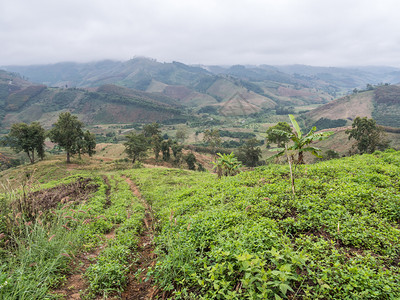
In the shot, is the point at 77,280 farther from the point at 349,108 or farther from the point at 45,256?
the point at 349,108

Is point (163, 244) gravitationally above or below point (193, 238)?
below

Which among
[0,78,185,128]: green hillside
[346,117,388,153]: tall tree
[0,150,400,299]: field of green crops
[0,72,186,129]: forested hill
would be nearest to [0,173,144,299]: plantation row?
[0,150,400,299]: field of green crops

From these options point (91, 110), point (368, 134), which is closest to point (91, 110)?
point (91, 110)

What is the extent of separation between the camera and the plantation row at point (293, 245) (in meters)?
3.44

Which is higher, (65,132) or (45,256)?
(45,256)

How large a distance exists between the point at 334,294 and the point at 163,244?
168 inches

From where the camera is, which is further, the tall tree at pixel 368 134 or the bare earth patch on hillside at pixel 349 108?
the bare earth patch on hillside at pixel 349 108

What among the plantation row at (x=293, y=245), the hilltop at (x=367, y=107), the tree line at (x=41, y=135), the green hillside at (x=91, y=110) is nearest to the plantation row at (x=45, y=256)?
the plantation row at (x=293, y=245)

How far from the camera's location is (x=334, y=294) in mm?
3348

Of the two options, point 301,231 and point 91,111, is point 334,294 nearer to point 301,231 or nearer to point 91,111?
point 301,231

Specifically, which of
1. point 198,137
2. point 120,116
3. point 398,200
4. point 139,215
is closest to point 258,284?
point 398,200

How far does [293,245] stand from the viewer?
4.54 meters

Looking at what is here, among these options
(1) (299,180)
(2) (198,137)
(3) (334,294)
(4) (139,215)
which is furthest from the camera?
(2) (198,137)

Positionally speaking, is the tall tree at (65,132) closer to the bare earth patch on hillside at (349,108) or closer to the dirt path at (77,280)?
the dirt path at (77,280)
